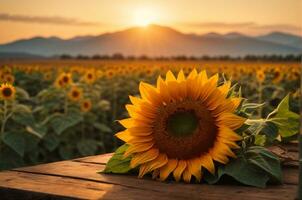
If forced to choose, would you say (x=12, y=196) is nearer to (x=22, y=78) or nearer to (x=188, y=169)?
(x=188, y=169)

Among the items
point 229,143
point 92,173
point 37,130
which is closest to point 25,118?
point 37,130

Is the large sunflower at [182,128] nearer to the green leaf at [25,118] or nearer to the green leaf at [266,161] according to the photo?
the green leaf at [266,161]

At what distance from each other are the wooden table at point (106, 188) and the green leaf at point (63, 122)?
2984 mm

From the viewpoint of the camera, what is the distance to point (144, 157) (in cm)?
162

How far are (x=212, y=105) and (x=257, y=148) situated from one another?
169 millimetres

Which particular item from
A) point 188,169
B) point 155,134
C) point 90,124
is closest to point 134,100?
point 155,134

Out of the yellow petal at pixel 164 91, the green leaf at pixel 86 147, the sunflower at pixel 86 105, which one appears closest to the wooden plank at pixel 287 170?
the yellow petal at pixel 164 91

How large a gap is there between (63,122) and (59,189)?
11.3ft

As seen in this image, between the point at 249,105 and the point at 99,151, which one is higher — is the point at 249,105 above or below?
above

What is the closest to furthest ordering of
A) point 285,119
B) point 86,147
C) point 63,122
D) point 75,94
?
point 285,119 → point 63,122 → point 86,147 → point 75,94

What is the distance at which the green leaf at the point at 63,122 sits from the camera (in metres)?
4.74

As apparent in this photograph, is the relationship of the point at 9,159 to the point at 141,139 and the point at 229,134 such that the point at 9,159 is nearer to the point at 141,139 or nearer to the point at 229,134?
the point at 141,139

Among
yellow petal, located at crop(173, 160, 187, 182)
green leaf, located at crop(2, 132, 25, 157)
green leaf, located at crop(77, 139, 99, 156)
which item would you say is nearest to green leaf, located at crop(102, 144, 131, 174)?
yellow petal, located at crop(173, 160, 187, 182)

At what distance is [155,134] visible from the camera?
162 centimetres
